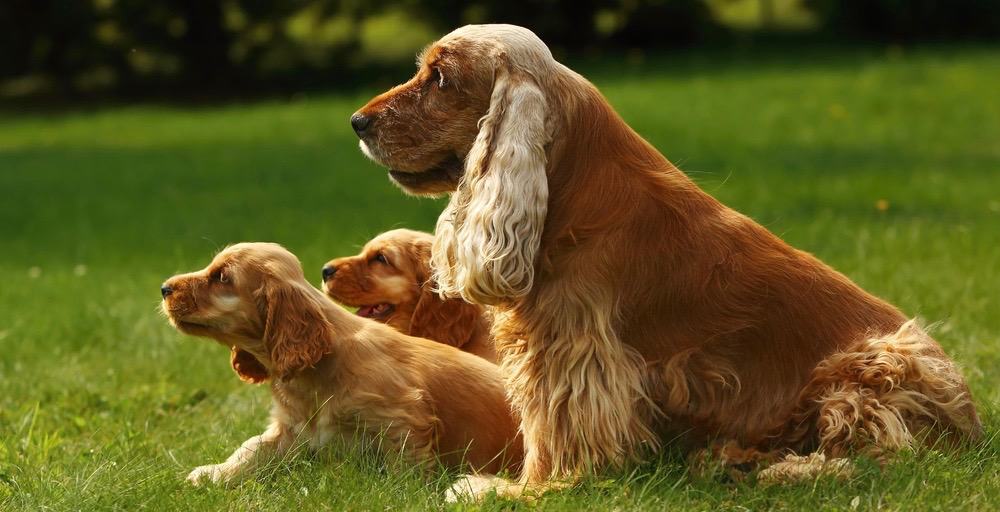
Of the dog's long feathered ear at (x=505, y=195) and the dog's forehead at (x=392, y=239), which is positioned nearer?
the dog's long feathered ear at (x=505, y=195)

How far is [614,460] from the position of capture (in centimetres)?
479

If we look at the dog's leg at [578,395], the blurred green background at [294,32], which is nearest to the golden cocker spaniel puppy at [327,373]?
the dog's leg at [578,395]

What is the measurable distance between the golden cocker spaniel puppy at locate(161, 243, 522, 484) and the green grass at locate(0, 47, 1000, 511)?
199mm

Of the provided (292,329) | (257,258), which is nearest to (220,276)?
(257,258)

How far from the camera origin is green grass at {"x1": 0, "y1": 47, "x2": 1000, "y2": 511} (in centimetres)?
473

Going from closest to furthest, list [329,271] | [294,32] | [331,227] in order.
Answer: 1. [329,271]
2. [331,227]
3. [294,32]

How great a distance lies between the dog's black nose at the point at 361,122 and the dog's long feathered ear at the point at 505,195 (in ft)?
1.37

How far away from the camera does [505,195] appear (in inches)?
184

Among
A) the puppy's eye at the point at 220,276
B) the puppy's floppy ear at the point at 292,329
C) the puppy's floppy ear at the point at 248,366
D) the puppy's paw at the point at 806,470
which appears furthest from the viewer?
the puppy's floppy ear at the point at 248,366

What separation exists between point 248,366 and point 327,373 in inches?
19.7

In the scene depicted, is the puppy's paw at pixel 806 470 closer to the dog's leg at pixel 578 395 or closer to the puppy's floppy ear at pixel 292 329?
the dog's leg at pixel 578 395

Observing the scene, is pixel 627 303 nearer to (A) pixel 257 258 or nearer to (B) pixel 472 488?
(B) pixel 472 488

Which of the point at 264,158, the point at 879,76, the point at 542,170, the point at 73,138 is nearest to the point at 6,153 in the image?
the point at 73,138

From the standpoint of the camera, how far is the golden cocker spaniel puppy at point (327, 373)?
523 cm
